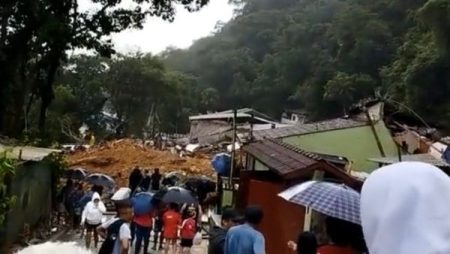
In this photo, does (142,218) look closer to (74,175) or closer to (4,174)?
(4,174)

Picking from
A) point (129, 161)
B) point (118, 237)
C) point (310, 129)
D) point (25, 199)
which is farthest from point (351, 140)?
point (129, 161)

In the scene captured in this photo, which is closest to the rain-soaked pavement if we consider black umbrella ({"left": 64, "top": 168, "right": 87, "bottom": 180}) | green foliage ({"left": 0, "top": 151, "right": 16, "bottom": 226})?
green foliage ({"left": 0, "top": 151, "right": 16, "bottom": 226})

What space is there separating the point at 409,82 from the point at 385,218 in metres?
35.3

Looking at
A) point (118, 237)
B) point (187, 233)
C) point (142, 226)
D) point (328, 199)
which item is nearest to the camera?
point (328, 199)

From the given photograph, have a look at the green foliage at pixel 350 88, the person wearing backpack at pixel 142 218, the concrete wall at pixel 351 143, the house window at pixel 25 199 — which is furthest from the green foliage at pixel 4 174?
the green foliage at pixel 350 88

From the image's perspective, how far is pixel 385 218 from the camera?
1.81m

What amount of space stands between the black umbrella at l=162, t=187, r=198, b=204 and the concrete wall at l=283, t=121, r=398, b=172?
15.4 feet

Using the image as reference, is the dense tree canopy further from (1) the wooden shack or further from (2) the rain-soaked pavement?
(1) the wooden shack

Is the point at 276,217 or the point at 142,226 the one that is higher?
the point at 276,217

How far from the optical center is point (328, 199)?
715 centimetres

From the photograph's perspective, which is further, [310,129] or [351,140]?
[310,129]

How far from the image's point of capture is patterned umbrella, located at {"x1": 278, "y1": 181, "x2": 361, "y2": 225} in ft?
21.8

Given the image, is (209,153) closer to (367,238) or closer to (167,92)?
(167,92)

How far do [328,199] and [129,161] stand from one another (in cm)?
2778
